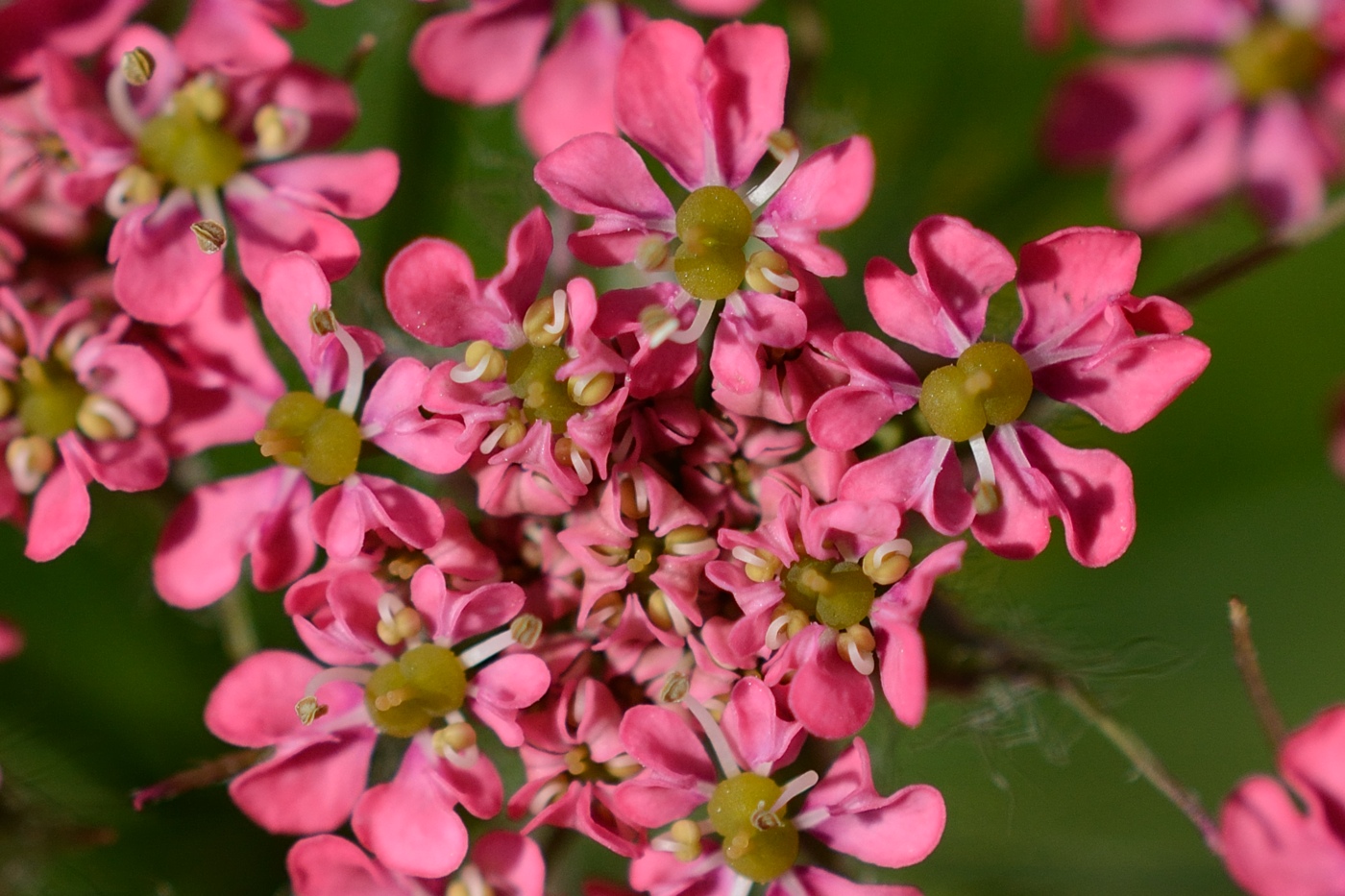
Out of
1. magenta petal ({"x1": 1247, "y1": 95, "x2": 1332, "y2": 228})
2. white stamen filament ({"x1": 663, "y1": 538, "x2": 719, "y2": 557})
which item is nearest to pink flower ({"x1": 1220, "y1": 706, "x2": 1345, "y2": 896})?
white stamen filament ({"x1": 663, "y1": 538, "x2": 719, "y2": 557})

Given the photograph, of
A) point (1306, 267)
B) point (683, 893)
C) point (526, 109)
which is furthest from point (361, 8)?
point (1306, 267)

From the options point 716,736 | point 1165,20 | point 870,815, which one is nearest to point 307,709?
point 716,736

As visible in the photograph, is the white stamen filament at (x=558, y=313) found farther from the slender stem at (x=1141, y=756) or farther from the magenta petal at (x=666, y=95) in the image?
the slender stem at (x=1141, y=756)

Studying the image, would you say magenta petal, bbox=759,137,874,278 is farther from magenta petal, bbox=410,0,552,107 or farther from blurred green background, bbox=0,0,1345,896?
magenta petal, bbox=410,0,552,107

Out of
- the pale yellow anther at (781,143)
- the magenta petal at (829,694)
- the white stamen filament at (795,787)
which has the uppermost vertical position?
the pale yellow anther at (781,143)

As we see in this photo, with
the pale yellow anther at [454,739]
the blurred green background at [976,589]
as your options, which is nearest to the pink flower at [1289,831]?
the blurred green background at [976,589]

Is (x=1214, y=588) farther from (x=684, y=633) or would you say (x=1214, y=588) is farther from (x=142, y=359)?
(x=142, y=359)

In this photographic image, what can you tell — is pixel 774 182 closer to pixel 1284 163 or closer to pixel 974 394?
pixel 974 394
